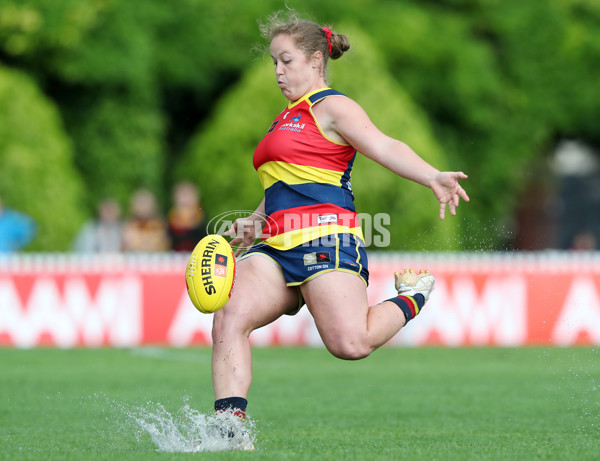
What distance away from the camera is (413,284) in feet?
18.9

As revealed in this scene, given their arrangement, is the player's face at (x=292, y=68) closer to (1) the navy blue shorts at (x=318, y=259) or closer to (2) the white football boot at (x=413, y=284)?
(1) the navy blue shorts at (x=318, y=259)

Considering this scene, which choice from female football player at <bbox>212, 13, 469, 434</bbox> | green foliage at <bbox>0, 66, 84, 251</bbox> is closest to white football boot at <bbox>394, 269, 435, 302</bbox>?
female football player at <bbox>212, 13, 469, 434</bbox>

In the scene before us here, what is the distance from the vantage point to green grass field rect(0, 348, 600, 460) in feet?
17.3

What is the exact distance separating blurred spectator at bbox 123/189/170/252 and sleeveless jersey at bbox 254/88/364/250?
30.0ft

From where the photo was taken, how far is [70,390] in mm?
8359

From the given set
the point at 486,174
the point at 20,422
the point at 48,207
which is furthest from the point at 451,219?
the point at 20,422

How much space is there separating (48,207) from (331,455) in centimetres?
1309

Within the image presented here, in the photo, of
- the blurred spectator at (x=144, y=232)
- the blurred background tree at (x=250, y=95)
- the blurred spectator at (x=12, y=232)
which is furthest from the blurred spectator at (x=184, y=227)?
the blurred background tree at (x=250, y=95)

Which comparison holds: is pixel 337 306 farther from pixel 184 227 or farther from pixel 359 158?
pixel 359 158

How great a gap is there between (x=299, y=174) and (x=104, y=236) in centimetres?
993

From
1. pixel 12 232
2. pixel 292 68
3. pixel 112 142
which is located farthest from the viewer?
pixel 112 142

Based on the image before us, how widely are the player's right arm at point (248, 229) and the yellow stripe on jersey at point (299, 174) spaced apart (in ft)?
1.02

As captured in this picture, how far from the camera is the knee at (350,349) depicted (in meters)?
5.29

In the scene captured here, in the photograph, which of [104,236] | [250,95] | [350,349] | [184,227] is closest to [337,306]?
[350,349]
